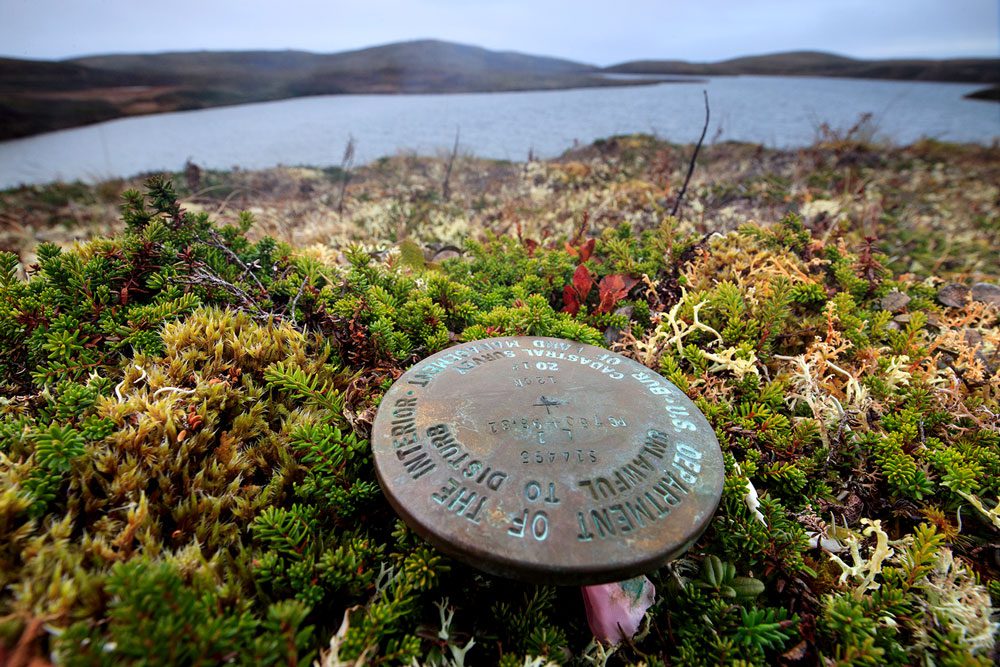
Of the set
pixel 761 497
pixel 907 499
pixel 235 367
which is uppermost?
pixel 235 367

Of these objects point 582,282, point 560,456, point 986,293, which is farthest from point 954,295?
point 560,456

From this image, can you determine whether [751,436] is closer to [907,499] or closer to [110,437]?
[907,499]

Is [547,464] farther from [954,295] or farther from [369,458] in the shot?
[954,295]

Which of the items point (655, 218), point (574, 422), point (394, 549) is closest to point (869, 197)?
point (655, 218)

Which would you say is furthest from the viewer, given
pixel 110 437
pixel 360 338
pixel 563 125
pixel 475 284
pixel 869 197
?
→ pixel 563 125


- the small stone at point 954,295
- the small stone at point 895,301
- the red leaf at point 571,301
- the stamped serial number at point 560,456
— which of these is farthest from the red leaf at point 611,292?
the small stone at point 954,295
